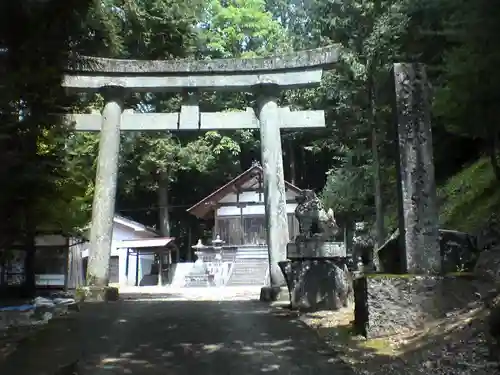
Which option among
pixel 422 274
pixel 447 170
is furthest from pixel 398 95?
pixel 447 170

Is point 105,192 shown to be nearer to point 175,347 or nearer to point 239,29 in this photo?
point 175,347

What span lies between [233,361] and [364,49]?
16.7 m

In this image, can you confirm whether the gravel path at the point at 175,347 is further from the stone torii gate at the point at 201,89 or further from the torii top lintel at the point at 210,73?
the torii top lintel at the point at 210,73

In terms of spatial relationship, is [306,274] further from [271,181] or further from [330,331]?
[271,181]

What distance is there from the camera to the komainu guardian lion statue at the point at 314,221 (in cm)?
1105

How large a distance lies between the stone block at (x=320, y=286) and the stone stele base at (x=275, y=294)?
2698mm

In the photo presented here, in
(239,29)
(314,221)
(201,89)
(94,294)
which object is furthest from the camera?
(239,29)

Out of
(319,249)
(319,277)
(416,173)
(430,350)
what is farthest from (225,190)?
(430,350)

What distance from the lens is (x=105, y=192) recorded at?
14.4 meters

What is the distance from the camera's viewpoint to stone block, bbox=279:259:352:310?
34.2 feet

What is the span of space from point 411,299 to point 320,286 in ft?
12.9

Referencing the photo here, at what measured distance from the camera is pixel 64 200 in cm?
1165

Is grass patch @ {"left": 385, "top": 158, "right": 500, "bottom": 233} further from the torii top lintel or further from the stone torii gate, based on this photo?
the torii top lintel

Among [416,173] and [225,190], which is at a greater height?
[225,190]
